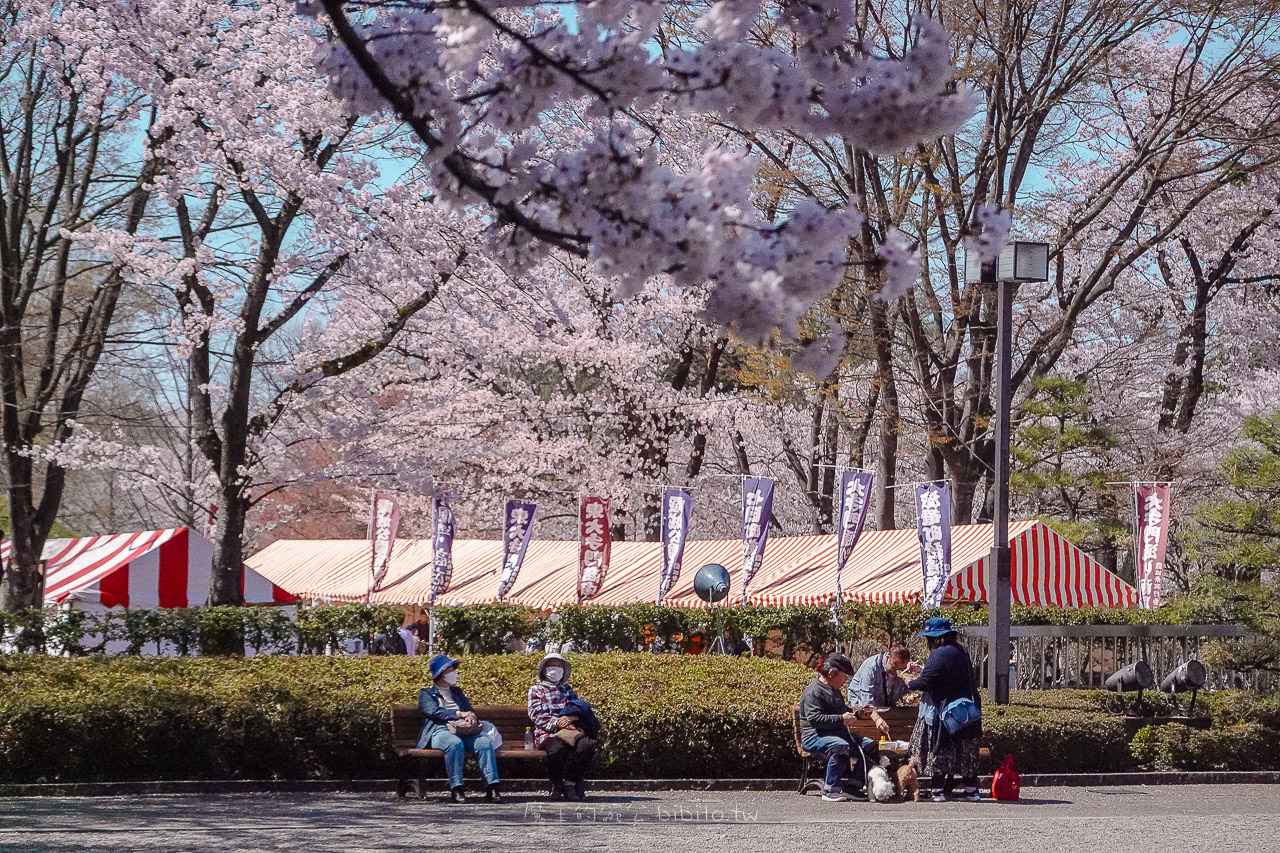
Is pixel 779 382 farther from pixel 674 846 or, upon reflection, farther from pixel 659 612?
pixel 674 846

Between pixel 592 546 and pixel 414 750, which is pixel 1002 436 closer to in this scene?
pixel 414 750

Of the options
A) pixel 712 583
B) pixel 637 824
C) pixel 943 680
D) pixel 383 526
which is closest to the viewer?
pixel 637 824

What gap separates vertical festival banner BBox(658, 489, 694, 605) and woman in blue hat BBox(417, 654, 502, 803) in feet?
A: 40.7

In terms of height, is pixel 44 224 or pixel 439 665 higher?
pixel 44 224

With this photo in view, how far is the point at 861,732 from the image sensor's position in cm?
1273

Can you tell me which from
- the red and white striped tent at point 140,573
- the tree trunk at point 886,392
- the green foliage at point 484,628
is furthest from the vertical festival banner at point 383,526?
the tree trunk at point 886,392

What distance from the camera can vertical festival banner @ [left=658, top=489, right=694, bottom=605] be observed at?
77.9ft

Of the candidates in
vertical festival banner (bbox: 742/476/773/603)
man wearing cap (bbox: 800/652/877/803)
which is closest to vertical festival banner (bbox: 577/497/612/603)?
vertical festival banner (bbox: 742/476/773/603)

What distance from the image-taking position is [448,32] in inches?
176

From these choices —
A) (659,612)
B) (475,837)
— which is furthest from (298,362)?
(475,837)

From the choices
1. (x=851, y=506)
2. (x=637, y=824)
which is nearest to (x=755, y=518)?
(x=851, y=506)

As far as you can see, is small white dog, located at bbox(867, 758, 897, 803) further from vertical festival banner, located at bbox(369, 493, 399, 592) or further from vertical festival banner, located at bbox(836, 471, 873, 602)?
vertical festival banner, located at bbox(369, 493, 399, 592)

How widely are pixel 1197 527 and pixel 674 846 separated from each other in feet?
30.9

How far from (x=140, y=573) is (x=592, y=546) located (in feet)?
26.3
